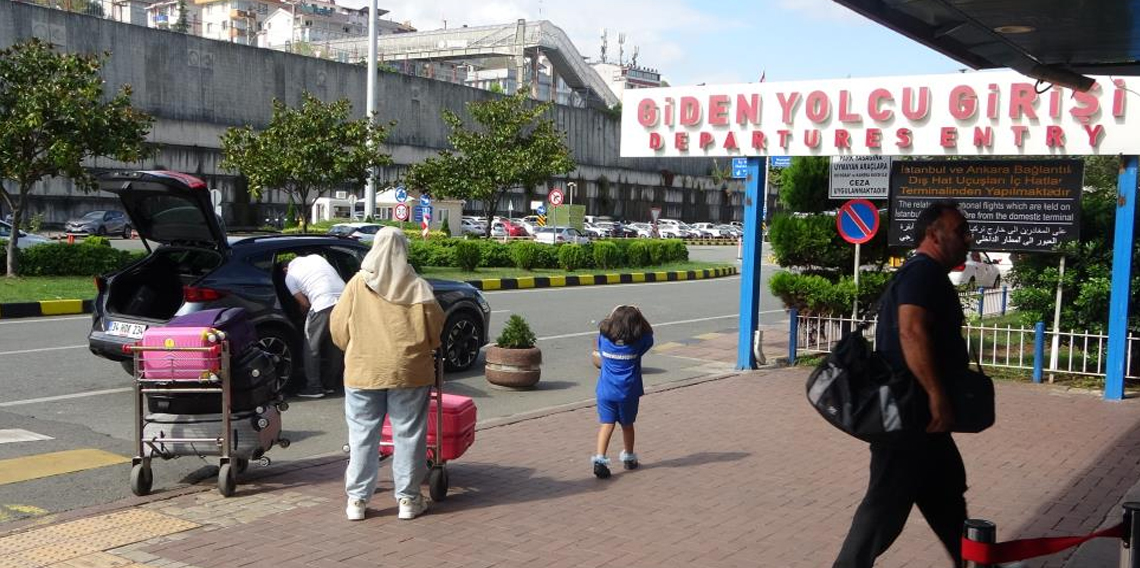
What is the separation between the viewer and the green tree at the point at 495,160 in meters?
33.0

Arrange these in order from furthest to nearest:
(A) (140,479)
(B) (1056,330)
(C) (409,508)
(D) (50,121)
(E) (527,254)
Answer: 1. (E) (527,254)
2. (D) (50,121)
3. (B) (1056,330)
4. (A) (140,479)
5. (C) (409,508)

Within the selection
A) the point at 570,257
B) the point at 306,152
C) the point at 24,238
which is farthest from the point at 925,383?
the point at 24,238

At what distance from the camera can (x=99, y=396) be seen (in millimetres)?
9859

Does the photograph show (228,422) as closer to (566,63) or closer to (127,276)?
(127,276)

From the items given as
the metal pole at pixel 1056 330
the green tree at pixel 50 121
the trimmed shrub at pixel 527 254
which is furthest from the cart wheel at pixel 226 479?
the trimmed shrub at pixel 527 254

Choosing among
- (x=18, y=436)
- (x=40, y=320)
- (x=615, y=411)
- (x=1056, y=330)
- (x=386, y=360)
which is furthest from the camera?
(x=40, y=320)

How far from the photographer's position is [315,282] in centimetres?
943

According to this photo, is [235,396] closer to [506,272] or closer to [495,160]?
[506,272]

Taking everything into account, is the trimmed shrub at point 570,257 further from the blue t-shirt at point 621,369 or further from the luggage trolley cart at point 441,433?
the luggage trolley cart at point 441,433

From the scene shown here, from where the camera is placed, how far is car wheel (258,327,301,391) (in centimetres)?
986

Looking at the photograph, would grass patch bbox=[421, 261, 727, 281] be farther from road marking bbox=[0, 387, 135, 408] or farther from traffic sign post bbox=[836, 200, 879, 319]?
road marking bbox=[0, 387, 135, 408]

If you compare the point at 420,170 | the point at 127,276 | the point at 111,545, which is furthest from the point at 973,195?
the point at 420,170

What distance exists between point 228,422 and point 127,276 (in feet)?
13.4

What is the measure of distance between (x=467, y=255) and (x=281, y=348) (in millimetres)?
18267
